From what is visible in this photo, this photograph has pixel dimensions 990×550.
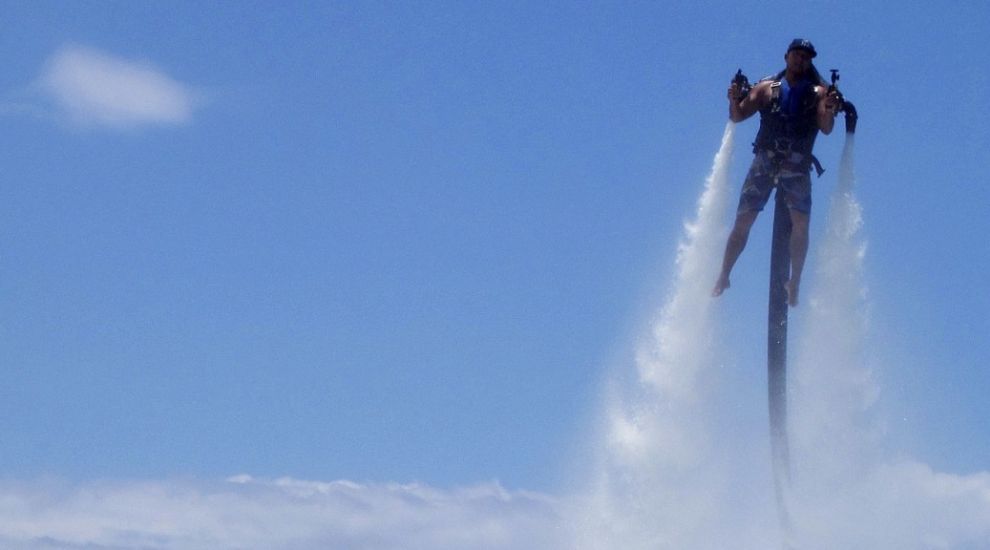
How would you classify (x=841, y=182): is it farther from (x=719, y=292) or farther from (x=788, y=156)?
(x=719, y=292)

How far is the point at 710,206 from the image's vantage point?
3128cm

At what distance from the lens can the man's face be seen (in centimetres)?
2967

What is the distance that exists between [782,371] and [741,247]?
2873 millimetres

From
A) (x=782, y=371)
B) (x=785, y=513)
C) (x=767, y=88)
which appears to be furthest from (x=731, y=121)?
(x=785, y=513)

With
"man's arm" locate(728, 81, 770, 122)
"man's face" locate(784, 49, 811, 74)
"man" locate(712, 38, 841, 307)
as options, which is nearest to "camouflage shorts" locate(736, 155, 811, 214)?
"man" locate(712, 38, 841, 307)

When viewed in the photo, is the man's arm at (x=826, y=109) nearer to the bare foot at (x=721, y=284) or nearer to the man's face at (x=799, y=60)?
the man's face at (x=799, y=60)

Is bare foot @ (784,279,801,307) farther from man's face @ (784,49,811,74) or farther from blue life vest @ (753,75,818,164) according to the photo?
man's face @ (784,49,811,74)

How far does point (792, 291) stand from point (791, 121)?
3533 millimetres

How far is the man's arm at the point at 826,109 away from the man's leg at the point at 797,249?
1.88 meters

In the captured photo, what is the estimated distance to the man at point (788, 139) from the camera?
2973 cm

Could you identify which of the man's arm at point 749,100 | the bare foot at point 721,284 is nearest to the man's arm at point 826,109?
the man's arm at point 749,100

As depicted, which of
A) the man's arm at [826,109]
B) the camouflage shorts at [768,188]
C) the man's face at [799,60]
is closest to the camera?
the man's arm at [826,109]

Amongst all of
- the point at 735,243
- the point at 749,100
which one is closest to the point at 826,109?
the point at 749,100

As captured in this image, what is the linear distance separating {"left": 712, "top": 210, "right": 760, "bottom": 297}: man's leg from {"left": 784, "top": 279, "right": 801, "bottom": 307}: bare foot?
1.22m
